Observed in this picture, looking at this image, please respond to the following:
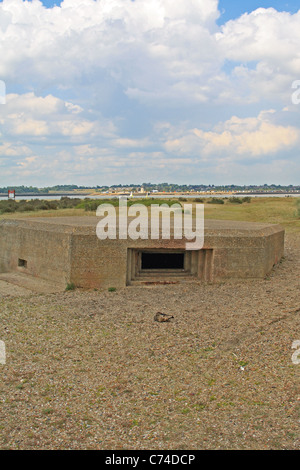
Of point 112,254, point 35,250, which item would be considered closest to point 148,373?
point 112,254

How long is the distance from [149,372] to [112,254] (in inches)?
127

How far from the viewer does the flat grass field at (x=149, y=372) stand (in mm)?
3115

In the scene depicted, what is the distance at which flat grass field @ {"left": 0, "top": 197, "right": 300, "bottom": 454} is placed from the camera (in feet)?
10.2

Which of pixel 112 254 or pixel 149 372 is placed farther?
pixel 112 254

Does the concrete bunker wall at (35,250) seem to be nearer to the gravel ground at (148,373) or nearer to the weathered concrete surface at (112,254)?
the weathered concrete surface at (112,254)

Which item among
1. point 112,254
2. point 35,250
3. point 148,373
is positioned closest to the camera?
point 148,373

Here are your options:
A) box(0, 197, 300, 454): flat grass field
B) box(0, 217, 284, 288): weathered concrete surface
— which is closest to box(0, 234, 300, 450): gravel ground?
box(0, 197, 300, 454): flat grass field

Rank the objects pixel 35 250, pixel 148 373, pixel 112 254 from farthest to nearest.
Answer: pixel 35 250 → pixel 112 254 → pixel 148 373

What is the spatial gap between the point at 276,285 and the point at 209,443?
189 inches

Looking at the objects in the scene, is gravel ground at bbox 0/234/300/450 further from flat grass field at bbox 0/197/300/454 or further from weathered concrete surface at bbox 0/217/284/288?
weathered concrete surface at bbox 0/217/284/288

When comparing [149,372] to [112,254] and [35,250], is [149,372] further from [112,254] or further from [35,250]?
[35,250]

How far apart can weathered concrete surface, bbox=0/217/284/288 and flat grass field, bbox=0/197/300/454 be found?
1.63ft

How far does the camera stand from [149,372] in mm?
4125
